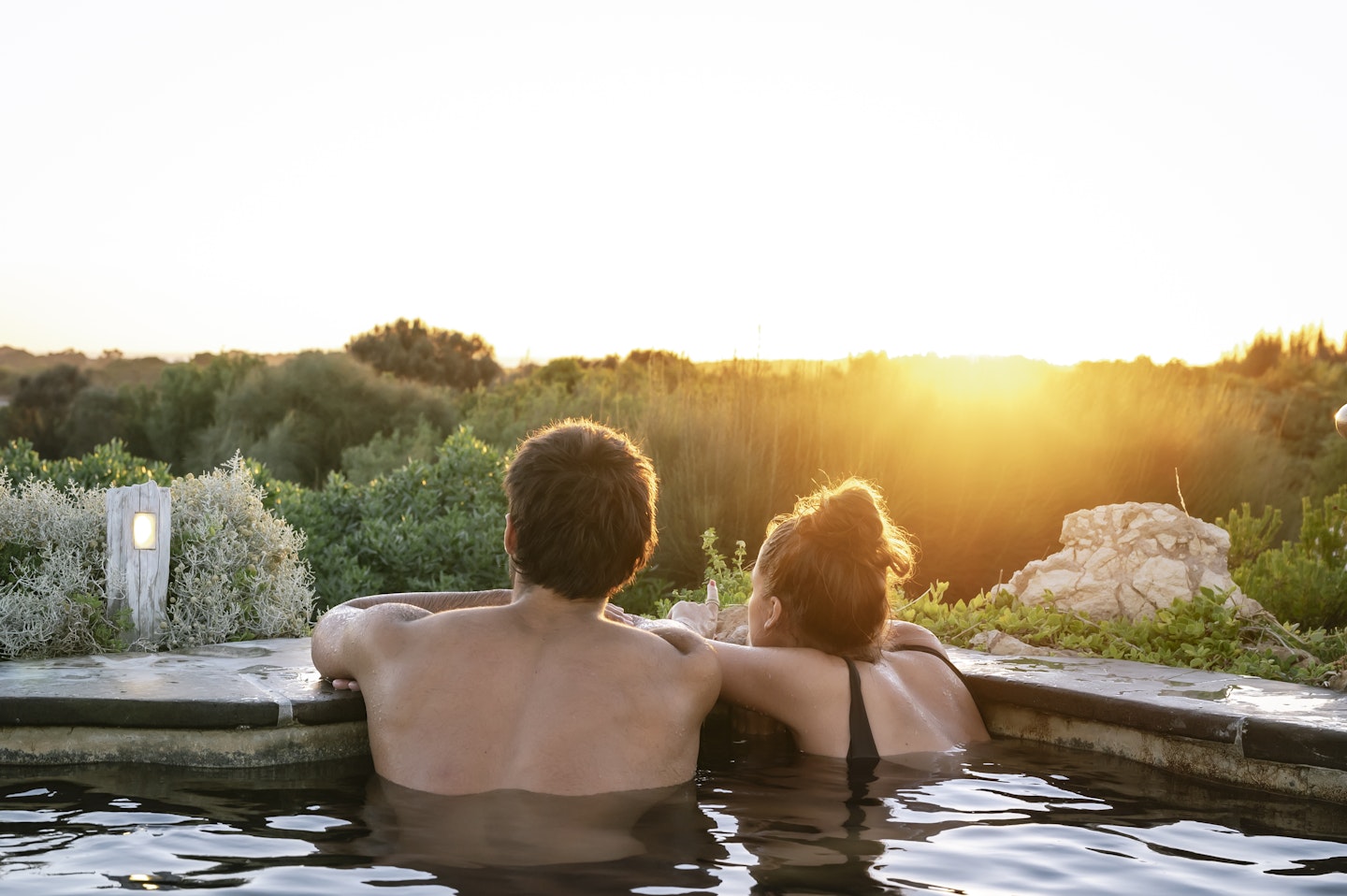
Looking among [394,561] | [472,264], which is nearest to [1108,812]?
[394,561]

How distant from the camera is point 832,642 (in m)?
3.59

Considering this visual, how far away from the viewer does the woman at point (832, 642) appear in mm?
3525

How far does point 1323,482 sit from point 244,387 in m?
16.6

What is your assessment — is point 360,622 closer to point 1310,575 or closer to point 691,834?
point 691,834

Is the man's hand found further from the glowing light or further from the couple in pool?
the glowing light

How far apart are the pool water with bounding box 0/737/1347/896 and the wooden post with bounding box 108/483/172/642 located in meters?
1.49

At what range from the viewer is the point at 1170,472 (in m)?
10.1

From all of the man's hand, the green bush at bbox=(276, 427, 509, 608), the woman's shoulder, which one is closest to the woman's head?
the woman's shoulder

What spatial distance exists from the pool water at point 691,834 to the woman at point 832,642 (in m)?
0.11

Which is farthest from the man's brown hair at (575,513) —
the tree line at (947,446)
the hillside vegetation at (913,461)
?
the tree line at (947,446)

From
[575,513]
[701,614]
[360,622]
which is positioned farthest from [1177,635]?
[360,622]

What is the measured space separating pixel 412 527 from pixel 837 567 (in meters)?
4.71

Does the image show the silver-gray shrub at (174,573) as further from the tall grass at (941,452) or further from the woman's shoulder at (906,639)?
the tall grass at (941,452)

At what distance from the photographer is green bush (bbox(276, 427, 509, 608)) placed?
24.1 ft
